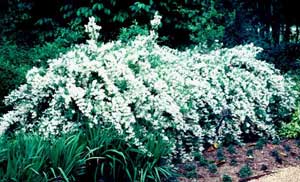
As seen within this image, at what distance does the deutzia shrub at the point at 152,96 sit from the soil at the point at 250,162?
6.3 inches

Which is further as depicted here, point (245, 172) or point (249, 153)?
point (249, 153)

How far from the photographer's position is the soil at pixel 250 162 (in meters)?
3.83

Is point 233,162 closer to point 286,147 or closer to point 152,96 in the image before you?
point 286,147

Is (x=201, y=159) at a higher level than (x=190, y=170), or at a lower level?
higher

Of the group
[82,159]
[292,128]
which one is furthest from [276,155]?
[82,159]

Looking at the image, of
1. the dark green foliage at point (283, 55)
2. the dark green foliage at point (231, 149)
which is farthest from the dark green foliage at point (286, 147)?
the dark green foliage at point (283, 55)

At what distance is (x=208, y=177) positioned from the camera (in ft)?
12.6

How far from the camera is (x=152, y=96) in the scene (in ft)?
13.5

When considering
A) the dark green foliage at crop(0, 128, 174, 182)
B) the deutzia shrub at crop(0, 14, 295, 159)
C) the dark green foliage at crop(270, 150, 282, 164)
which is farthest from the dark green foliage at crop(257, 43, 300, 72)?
the dark green foliage at crop(0, 128, 174, 182)

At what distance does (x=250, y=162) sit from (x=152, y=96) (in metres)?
1.07

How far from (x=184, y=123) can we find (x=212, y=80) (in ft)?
2.23

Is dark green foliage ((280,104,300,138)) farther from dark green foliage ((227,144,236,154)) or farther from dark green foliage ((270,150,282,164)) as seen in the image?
dark green foliage ((227,144,236,154))

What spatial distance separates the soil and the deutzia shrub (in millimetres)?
161

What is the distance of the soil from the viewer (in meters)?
3.83
